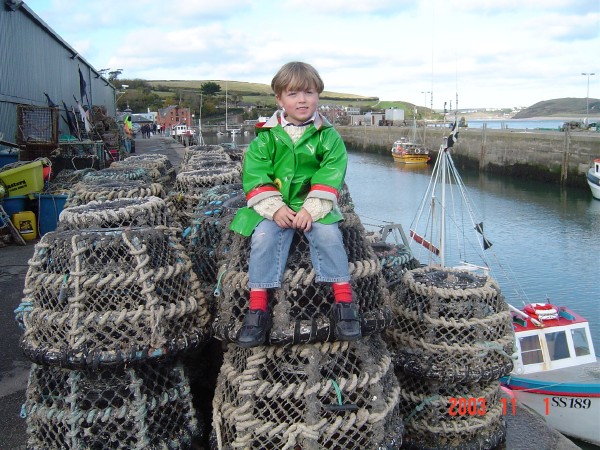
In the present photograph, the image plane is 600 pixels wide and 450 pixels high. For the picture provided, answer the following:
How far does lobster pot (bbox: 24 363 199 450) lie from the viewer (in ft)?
8.29

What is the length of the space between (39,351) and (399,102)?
14397 cm

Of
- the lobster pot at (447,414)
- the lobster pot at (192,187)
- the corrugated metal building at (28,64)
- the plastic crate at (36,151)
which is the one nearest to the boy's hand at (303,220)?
the lobster pot at (447,414)

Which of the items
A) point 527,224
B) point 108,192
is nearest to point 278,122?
point 108,192

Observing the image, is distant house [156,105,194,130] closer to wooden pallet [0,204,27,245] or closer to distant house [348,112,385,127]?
distant house [348,112,385,127]

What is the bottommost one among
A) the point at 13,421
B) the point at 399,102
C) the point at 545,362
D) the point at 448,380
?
the point at 545,362

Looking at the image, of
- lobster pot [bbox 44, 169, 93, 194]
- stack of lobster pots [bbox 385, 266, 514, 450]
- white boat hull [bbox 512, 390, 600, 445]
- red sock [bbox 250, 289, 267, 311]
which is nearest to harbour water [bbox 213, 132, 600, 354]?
white boat hull [bbox 512, 390, 600, 445]

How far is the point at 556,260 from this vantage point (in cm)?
1884

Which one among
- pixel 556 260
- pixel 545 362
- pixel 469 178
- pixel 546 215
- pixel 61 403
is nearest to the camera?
pixel 61 403

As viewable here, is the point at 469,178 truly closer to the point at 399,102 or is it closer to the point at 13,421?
the point at 13,421

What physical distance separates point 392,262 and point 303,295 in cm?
206

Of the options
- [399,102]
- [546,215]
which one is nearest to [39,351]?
[546,215]

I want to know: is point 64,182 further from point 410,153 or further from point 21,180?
point 410,153

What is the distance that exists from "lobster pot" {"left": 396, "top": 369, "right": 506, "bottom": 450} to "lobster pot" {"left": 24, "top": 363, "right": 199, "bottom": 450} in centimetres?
145

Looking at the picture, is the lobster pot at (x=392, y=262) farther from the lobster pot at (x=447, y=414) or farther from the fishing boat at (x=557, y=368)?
the fishing boat at (x=557, y=368)
